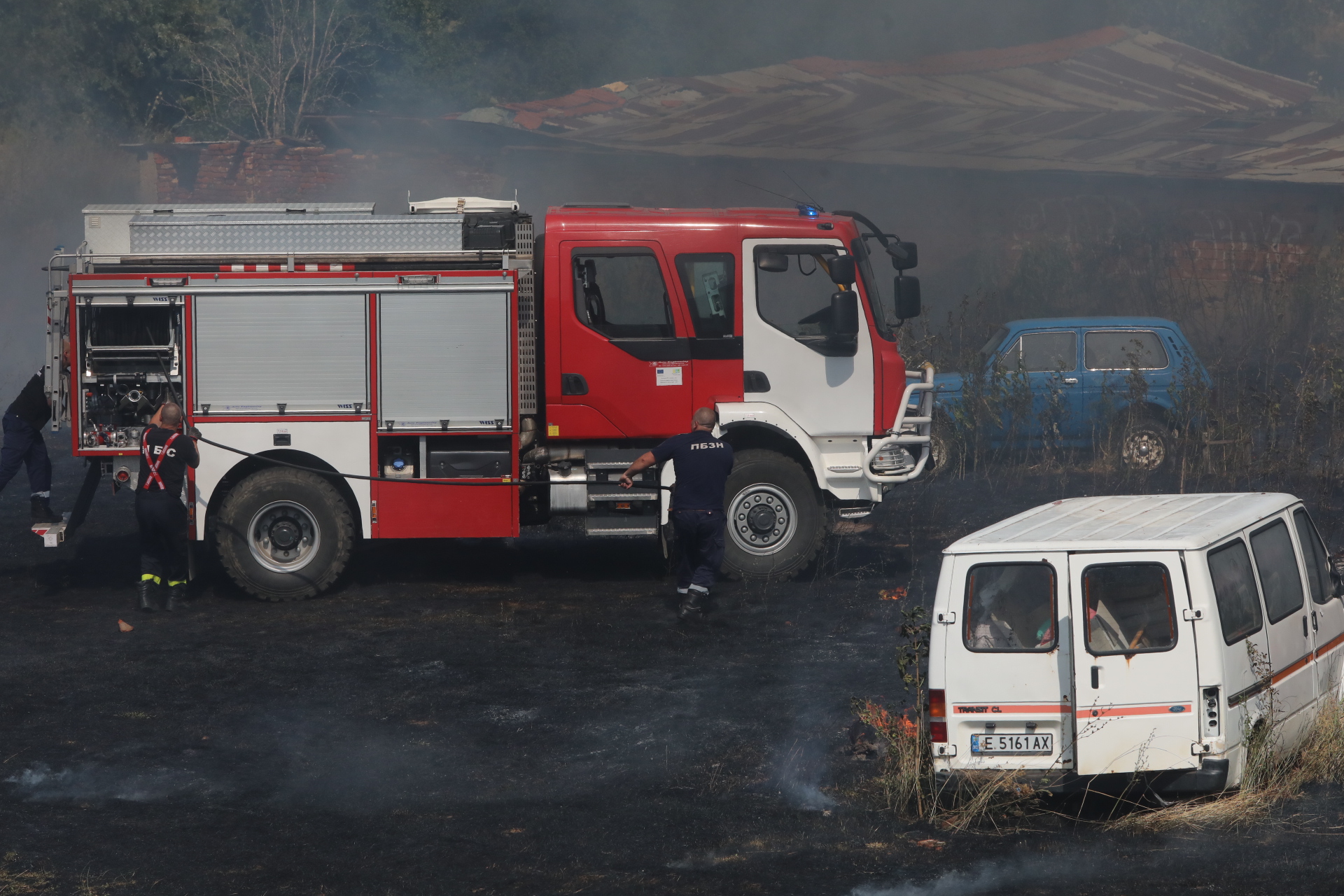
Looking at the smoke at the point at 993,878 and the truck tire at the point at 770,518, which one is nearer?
the smoke at the point at 993,878

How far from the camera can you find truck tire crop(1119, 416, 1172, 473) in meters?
14.7

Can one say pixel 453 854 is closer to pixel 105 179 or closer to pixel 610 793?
pixel 610 793

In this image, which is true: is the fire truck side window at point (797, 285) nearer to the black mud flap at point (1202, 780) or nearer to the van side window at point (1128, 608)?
the van side window at point (1128, 608)

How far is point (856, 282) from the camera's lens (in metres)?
10.8

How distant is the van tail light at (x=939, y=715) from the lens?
6309 mm

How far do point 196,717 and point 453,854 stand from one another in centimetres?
275

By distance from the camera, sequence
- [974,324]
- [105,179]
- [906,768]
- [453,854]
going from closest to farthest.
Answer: [453,854], [906,768], [974,324], [105,179]

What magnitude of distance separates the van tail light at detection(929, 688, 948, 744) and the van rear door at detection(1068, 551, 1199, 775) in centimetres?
59

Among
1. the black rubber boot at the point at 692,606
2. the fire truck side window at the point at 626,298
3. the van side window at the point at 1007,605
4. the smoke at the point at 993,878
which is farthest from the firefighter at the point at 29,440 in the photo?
the smoke at the point at 993,878

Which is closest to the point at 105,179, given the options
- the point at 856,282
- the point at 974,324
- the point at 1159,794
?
the point at 974,324

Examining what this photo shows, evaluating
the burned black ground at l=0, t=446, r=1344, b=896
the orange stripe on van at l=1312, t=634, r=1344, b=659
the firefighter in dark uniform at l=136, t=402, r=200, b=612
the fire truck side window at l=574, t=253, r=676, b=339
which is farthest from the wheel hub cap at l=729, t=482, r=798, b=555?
the orange stripe on van at l=1312, t=634, r=1344, b=659

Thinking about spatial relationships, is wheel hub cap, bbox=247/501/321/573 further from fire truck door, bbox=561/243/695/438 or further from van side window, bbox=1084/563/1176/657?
van side window, bbox=1084/563/1176/657

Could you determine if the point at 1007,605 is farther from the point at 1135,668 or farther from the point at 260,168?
the point at 260,168

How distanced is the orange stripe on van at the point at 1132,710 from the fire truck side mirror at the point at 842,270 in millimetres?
5270
